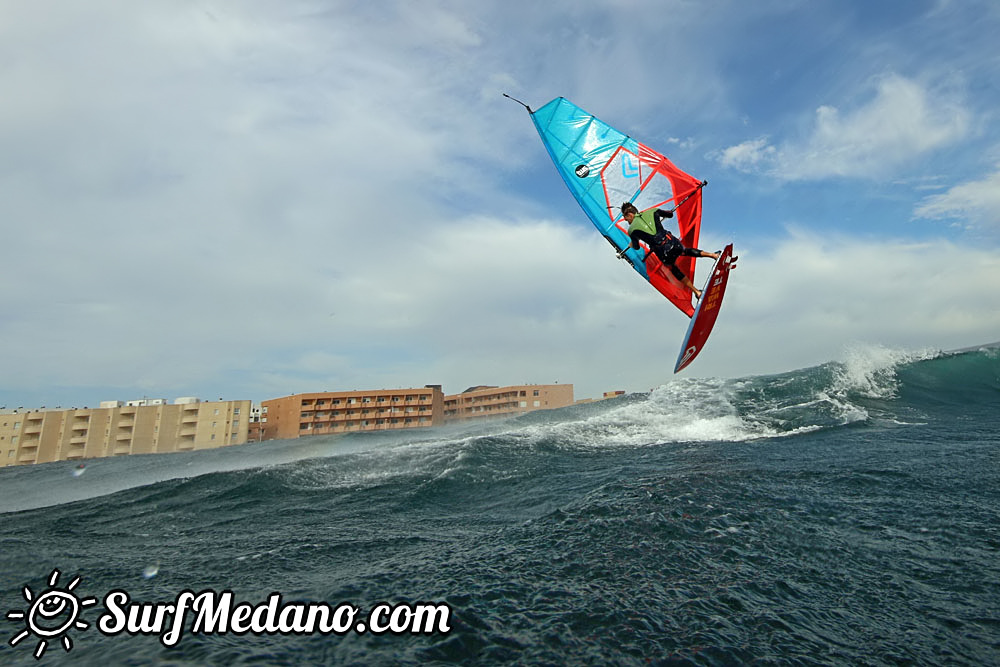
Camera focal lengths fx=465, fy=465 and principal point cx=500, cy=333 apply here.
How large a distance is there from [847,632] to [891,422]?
11.7m

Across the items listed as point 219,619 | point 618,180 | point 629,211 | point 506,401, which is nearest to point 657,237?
point 629,211

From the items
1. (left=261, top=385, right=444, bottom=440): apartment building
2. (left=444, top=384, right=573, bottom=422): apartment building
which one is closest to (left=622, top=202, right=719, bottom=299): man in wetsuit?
(left=261, top=385, right=444, bottom=440): apartment building

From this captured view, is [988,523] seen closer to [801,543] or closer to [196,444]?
[801,543]

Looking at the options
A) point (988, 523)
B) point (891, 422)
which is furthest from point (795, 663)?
point (891, 422)

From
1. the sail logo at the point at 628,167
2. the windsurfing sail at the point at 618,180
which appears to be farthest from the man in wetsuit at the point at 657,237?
the sail logo at the point at 628,167

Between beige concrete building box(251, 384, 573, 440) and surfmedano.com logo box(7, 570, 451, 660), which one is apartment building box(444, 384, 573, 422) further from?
surfmedano.com logo box(7, 570, 451, 660)

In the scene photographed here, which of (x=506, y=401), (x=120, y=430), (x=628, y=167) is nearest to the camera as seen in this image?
(x=628, y=167)

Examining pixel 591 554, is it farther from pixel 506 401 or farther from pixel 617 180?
pixel 506 401

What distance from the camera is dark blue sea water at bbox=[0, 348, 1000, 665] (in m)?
3.08

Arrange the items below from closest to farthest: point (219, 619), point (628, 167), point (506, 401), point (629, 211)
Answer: point (219, 619) < point (629, 211) < point (628, 167) < point (506, 401)

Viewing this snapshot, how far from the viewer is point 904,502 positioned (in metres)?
5.57

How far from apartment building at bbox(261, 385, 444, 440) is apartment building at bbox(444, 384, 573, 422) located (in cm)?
871

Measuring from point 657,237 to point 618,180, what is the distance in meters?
2.14

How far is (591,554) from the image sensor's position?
15.0ft
